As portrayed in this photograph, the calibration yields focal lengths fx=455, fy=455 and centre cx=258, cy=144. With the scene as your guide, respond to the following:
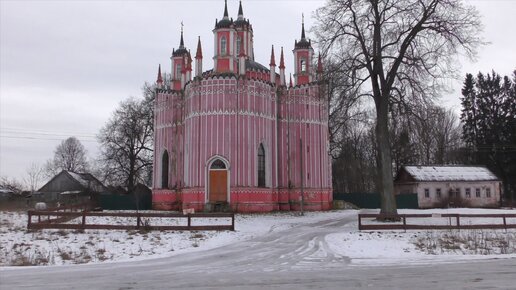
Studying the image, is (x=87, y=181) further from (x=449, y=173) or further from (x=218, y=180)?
(x=449, y=173)

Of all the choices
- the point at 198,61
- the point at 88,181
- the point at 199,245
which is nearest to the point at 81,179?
the point at 88,181

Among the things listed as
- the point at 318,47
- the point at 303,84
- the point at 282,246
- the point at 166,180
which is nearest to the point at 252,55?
the point at 303,84

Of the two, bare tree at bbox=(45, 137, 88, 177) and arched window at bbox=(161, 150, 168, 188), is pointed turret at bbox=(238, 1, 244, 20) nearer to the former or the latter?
arched window at bbox=(161, 150, 168, 188)

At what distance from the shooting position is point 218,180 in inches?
1297

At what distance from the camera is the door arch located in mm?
32750

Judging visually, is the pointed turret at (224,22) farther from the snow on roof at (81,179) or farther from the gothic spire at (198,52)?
the snow on roof at (81,179)

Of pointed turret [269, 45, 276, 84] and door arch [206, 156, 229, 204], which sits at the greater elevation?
pointed turret [269, 45, 276, 84]

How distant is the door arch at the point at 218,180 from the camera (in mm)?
32750

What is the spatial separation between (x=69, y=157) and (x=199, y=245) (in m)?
75.4

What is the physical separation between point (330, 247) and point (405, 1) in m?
14.4

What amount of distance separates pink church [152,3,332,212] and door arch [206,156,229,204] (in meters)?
0.07

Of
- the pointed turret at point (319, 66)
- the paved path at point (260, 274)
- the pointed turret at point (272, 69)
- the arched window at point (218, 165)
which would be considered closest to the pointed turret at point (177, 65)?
the pointed turret at point (272, 69)

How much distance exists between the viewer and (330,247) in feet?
48.7

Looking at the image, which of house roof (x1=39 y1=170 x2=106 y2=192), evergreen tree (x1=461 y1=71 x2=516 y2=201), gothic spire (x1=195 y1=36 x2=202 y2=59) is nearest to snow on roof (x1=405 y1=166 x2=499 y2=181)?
evergreen tree (x1=461 y1=71 x2=516 y2=201)
